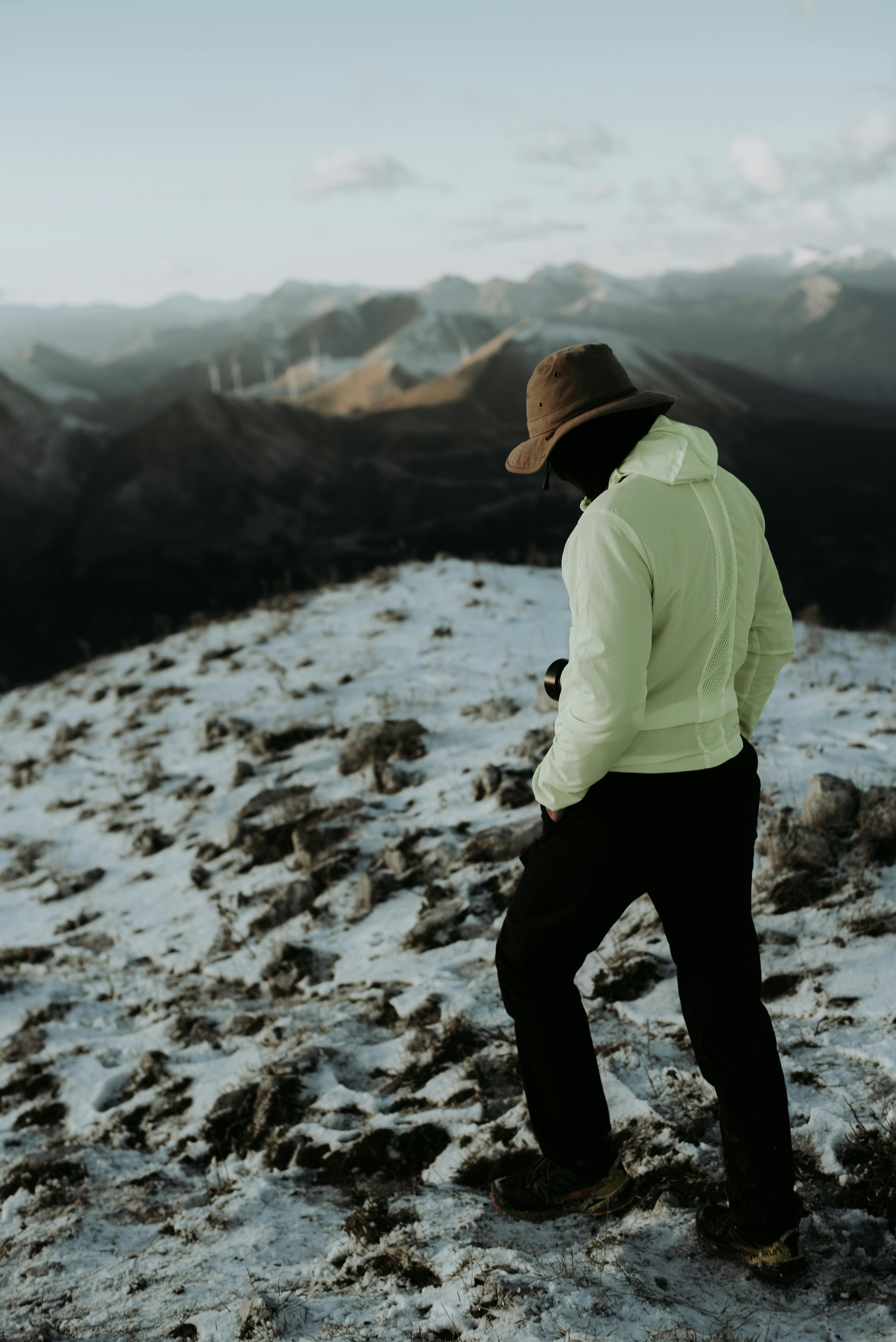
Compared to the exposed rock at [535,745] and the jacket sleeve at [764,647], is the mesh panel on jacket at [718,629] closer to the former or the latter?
the jacket sleeve at [764,647]

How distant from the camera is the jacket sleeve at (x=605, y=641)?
1.76 metres

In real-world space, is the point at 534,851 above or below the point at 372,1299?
above

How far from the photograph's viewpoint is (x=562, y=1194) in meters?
2.29

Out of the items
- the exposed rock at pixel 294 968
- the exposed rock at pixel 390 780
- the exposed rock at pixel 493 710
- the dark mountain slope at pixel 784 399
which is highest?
the dark mountain slope at pixel 784 399

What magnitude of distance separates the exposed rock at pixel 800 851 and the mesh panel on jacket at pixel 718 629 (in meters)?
1.91

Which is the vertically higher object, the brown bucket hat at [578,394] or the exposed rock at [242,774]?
the brown bucket hat at [578,394]

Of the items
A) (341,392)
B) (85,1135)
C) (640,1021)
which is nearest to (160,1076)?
(85,1135)

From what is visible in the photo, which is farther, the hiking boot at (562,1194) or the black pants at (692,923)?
the hiking boot at (562,1194)

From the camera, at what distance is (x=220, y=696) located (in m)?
7.43

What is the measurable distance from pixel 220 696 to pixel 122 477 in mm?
62290

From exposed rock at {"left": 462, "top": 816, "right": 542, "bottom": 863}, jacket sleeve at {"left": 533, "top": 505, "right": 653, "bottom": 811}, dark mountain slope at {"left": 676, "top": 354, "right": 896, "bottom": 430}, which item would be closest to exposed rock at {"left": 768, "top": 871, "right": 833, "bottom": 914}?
exposed rock at {"left": 462, "top": 816, "right": 542, "bottom": 863}

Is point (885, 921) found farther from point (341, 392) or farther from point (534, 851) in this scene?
point (341, 392)

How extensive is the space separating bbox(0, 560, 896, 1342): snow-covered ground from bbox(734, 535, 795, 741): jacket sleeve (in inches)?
48.1

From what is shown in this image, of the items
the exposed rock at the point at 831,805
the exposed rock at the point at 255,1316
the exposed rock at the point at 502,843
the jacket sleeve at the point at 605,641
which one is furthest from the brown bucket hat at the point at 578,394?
the exposed rock at the point at 502,843
